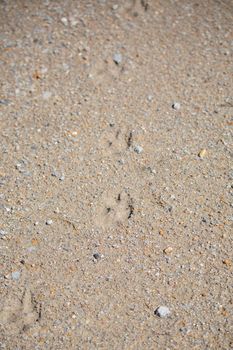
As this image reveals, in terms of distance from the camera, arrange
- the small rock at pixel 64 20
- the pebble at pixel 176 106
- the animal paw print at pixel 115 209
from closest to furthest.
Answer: the animal paw print at pixel 115 209 < the pebble at pixel 176 106 < the small rock at pixel 64 20

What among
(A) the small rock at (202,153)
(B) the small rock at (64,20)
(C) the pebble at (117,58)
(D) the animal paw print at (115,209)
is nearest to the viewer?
(D) the animal paw print at (115,209)

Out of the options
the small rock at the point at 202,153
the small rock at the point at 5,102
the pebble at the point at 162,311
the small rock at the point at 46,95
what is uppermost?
the small rock at the point at 202,153

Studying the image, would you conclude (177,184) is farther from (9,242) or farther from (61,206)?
(9,242)

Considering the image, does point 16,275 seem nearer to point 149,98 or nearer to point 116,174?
point 116,174

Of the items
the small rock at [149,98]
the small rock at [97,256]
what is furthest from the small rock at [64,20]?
the small rock at [97,256]

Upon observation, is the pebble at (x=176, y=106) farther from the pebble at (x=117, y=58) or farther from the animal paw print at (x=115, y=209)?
the animal paw print at (x=115, y=209)

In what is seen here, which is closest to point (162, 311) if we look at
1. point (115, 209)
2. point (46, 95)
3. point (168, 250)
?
point (168, 250)

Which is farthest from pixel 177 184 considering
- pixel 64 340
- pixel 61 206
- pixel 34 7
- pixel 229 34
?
pixel 34 7

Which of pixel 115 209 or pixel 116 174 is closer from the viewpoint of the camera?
pixel 115 209
